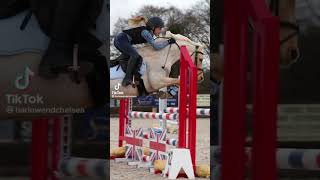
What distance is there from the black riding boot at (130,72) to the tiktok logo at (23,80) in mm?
6171

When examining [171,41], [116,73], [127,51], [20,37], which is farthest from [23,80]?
[171,41]

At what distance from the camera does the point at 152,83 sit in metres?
9.35

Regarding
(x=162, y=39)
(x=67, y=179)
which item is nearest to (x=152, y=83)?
(x=162, y=39)

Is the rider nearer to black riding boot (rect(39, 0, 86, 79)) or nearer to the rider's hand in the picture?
the rider's hand

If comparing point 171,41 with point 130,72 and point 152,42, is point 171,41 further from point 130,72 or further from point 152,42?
point 130,72

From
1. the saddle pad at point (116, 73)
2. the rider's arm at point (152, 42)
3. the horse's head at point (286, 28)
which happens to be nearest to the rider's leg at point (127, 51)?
the saddle pad at point (116, 73)

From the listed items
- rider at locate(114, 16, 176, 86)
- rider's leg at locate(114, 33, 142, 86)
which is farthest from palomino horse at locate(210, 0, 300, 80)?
rider's leg at locate(114, 33, 142, 86)

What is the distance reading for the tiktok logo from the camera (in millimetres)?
1896

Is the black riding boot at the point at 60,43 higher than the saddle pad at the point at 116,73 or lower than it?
lower

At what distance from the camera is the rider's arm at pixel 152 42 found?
8.81m

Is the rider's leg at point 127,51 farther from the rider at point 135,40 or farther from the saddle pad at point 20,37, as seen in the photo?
the saddle pad at point 20,37

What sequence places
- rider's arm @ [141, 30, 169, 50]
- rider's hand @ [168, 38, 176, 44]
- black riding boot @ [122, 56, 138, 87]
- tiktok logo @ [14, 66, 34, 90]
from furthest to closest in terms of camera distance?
rider's hand @ [168, 38, 176, 44] < rider's arm @ [141, 30, 169, 50] < black riding boot @ [122, 56, 138, 87] < tiktok logo @ [14, 66, 34, 90]

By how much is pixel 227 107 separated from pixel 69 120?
3.52 ft

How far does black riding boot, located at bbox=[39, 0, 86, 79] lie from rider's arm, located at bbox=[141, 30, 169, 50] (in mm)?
6826
